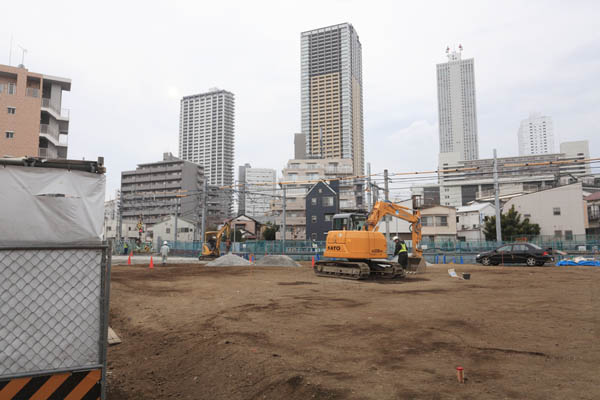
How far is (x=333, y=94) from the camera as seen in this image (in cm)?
13175

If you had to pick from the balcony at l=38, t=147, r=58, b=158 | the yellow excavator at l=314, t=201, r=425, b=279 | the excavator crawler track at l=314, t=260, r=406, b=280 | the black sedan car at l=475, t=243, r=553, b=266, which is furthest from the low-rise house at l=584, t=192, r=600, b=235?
the balcony at l=38, t=147, r=58, b=158

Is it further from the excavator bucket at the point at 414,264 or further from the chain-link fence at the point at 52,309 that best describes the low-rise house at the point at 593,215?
the chain-link fence at the point at 52,309

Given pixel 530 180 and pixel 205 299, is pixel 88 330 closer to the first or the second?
pixel 205 299

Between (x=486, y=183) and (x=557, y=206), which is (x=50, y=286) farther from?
(x=486, y=183)

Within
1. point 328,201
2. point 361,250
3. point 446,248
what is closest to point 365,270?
point 361,250

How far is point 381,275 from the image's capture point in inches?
669

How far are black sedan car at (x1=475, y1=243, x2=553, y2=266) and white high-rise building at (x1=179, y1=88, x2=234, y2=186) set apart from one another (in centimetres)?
15312

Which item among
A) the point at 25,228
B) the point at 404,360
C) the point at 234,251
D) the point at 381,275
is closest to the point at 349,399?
the point at 404,360

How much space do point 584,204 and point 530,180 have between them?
95.1 ft

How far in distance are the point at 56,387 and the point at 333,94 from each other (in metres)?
135

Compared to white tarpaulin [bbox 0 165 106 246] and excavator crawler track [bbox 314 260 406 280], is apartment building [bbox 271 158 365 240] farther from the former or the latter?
white tarpaulin [bbox 0 165 106 246]

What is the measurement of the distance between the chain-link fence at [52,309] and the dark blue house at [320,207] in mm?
57254

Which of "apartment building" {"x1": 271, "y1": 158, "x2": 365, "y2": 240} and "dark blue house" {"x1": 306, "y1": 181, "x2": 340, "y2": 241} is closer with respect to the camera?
"dark blue house" {"x1": 306, "y1": 181, "x2": 340, "y2": 241}

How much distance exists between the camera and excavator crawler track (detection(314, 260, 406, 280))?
637 inches
